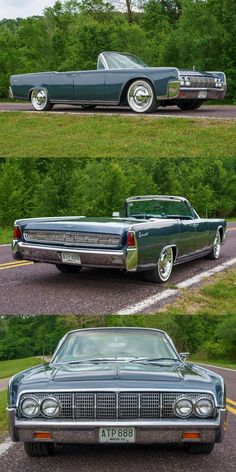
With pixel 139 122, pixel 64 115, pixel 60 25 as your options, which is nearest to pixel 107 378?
pixel 139 122

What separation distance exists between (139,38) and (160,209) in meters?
28.6

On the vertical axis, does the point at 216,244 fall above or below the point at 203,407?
below

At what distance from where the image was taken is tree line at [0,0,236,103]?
101ft

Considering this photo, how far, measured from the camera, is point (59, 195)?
2377 centimetres

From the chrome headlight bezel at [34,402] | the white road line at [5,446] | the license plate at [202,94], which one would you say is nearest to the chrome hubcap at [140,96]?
the license plate at [202,94]

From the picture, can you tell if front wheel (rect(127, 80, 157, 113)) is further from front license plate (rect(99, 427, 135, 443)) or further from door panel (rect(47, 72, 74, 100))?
front license plate (rect(99, 427, 135, 443))

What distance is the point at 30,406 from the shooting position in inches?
177

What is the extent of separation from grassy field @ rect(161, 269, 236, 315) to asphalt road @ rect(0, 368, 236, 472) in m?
2.68

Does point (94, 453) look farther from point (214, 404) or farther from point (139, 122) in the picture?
point (139, 122)

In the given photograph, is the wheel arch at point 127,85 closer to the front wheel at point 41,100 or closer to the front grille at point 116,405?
the front wheel at point 41,100

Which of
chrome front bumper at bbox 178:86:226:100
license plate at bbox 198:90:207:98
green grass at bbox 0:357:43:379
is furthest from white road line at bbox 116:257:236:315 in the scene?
green grass at bbox 0:357:43:379

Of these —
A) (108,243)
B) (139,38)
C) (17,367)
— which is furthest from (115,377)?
(139,38)

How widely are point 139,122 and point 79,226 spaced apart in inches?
158

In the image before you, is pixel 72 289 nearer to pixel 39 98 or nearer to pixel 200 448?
pixel 200 448
